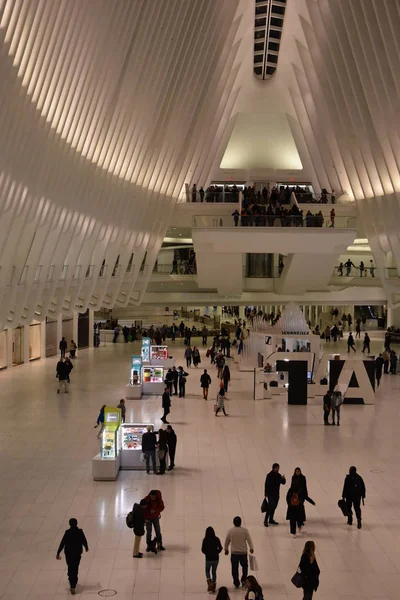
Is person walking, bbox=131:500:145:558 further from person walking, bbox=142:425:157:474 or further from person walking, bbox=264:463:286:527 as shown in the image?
person walking, bbox=142:425:157:474

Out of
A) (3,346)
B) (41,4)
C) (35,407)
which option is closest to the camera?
(41,4)

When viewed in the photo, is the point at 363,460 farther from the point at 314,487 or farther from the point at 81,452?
the point at 81,452

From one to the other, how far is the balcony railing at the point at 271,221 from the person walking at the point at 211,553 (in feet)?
79.5

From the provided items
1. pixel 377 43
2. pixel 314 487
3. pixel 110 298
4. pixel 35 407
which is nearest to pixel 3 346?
pixel 110 298

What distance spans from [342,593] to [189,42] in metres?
23.0

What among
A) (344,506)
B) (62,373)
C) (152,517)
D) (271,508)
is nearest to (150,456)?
(271,508)

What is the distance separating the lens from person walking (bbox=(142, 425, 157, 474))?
604 inches

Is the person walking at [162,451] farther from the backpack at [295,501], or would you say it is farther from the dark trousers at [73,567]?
the dark trousers at [73,567]

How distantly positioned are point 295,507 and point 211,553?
2.50 metres

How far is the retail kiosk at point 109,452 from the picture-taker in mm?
15102

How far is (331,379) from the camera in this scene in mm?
24812

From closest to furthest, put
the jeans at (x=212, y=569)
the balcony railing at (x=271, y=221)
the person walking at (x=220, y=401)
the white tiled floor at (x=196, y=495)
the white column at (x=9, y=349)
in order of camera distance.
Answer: the jeans at (x=212, y=569), the white tiled floor at (x=196, y=495), the person walking at (x=220, y=401), the white column at (x=9, y=349), the balcony railing at (x=271, y=221)

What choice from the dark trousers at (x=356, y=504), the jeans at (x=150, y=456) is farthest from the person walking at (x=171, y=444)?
the dark trousers at (x=356, y=504)

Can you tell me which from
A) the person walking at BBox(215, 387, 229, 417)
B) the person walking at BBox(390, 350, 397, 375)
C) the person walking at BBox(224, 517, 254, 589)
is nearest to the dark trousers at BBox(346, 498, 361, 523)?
the person walking at BBox(224, 517, 254, 589)
